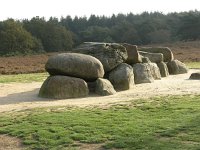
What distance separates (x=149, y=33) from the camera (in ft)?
303

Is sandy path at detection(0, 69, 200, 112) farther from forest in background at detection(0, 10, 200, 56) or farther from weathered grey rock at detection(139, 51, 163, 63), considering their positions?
forest in background at detection(0, 10, 200, 56)

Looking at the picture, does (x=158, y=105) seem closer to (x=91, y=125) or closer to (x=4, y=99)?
(x=91, y=125)

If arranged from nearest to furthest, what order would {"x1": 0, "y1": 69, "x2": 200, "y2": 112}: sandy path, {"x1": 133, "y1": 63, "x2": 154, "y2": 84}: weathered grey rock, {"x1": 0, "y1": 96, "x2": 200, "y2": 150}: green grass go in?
{"x1": 0, "y1": 96, "x2": 200, "y2": 150}: green grass, {"x1": 0, "y1": 69, "x2": 200, "y2": 112}: sandy path, {"x1": 133, "y1": 63, "x2": 154, "y2": 84}: weathered grey rock

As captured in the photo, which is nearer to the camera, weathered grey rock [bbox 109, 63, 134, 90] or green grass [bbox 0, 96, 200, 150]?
green grass [bbox 0, 96, 200, 150]

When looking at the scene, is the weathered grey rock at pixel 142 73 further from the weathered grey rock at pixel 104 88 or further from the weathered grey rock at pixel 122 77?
the weathered grey rock at pixel 104 88

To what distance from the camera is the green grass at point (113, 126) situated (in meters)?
10.4

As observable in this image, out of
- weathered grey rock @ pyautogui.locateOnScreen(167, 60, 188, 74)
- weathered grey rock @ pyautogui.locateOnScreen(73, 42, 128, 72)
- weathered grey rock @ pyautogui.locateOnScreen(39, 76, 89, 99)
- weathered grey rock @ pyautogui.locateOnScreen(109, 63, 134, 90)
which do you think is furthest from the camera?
weathered grey rock @ pyautogui.locateOnScreen(167, 60, 188, 74)

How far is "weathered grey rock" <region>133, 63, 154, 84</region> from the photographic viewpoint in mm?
23055

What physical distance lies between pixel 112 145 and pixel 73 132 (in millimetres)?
1670

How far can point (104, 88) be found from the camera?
19188 millimetres

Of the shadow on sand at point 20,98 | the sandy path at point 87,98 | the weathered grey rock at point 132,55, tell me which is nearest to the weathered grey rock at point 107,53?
the weathered grey rock at point 132,55

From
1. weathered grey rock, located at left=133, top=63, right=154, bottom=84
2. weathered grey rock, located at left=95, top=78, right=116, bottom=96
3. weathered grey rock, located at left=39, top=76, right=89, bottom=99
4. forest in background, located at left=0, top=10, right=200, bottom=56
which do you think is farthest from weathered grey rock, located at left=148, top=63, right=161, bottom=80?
forest in background, located at left=0, top=10, right=200, bottom=56

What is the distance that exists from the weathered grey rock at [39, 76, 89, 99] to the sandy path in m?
0.50

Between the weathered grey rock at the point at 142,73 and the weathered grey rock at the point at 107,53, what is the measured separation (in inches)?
42.3
